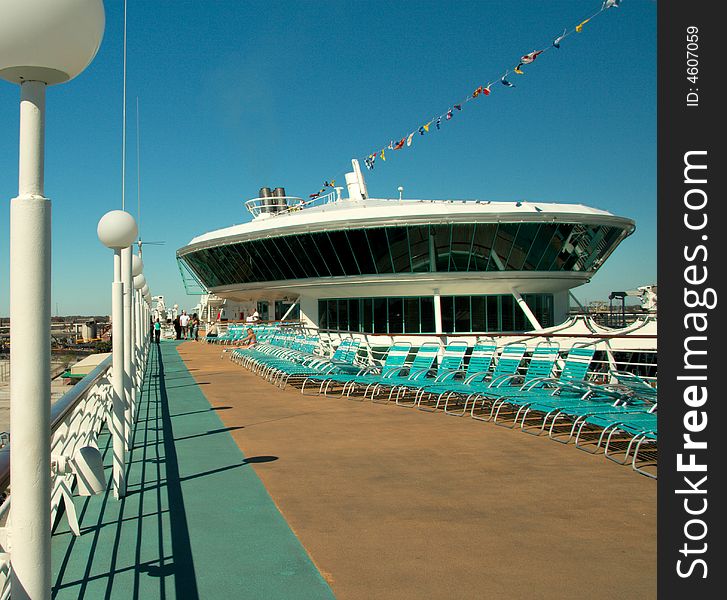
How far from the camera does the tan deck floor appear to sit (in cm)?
391

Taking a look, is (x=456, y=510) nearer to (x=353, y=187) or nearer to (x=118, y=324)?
(x=118, y=324)

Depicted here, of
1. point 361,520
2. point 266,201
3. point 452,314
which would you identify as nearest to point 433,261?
point 452,314

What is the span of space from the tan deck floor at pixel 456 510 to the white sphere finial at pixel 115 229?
227cm

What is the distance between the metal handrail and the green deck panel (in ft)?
2.53

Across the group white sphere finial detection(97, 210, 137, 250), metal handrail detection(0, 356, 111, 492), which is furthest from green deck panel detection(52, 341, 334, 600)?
white sphere finial detection(97, 210, 137, 250)

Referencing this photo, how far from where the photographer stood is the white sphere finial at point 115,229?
5.75 metres

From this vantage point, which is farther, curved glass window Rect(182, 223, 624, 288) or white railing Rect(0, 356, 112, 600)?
curved glass window Rect(182, 223, 624, 288)

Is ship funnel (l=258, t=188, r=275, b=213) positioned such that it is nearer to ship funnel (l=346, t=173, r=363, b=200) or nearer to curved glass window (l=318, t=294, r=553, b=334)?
ship funnel (l=346, t=173, r=363, b=200)

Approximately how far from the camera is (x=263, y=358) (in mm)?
15891

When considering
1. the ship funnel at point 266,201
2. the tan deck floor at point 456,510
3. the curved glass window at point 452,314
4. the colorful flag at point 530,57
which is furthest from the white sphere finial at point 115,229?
the ship funnel at point 266,201

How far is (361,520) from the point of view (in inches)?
197

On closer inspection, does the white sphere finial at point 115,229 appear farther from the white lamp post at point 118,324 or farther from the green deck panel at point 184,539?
the green deck panel at point 184,539
